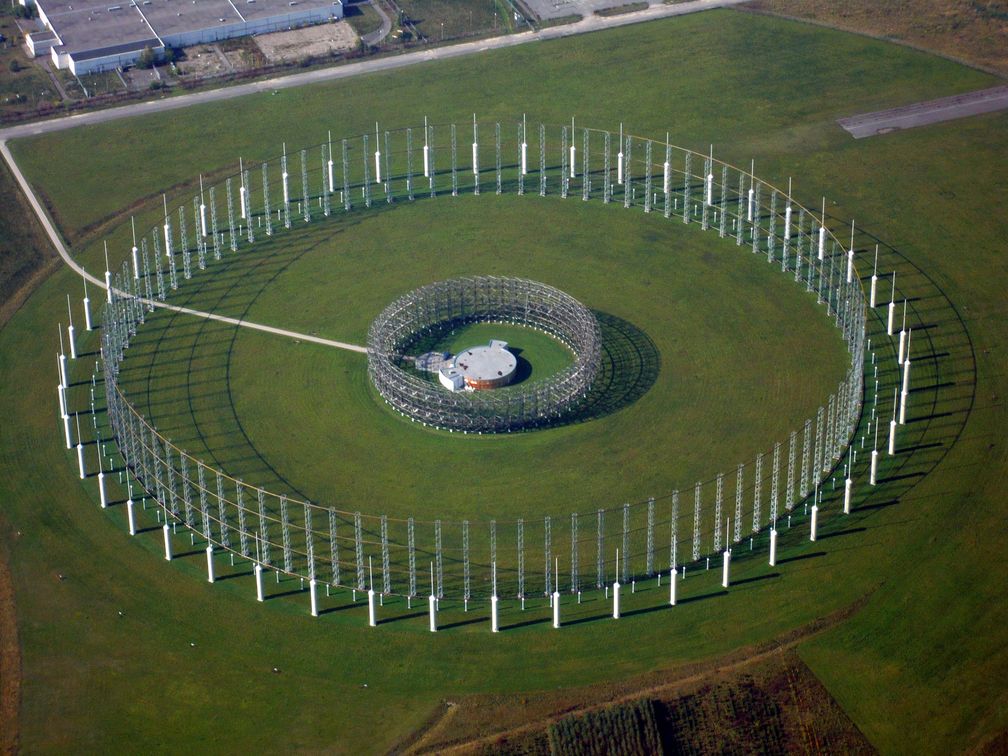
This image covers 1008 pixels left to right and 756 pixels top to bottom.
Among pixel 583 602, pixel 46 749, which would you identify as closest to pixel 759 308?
pixel 583 602

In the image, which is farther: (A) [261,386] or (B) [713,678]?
(A) [261,386]

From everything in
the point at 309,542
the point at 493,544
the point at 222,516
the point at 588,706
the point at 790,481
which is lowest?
the point at 588,706

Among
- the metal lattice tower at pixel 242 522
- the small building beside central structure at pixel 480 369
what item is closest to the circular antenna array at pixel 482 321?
the small building beside central structure at pixel 480 369

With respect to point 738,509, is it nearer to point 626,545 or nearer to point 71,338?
point 626,545

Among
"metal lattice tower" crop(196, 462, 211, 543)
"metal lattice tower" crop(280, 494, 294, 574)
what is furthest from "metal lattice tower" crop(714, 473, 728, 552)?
"metal lattice tower" crop(196, 462, 211, 543)

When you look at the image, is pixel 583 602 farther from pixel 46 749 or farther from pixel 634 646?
pixel 46 749

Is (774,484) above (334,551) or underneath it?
underneath

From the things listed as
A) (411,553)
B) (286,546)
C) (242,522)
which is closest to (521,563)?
(411,553)
